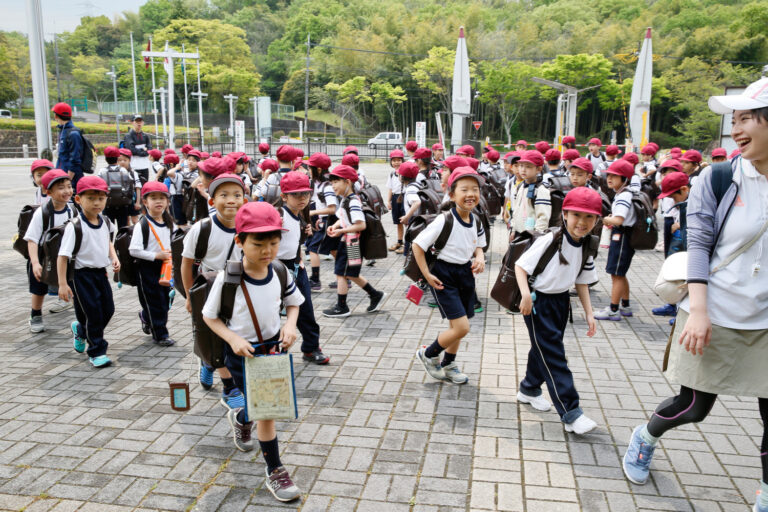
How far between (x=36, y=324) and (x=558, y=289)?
5321 mm

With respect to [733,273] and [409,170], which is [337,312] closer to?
[409,170]

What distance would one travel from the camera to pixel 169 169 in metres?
11.8

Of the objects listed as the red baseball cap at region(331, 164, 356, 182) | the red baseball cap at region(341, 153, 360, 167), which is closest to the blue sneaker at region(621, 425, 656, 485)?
the red baseball cap at region(331, 164, 356, 182)

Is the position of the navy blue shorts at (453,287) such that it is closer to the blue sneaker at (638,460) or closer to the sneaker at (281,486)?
the blue sneaker at (638,460)

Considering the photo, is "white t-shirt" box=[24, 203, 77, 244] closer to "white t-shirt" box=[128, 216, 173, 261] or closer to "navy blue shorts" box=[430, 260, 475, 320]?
"white t-shirt" box=[128, 216, 173, 261]

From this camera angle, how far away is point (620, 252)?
6.67 meters

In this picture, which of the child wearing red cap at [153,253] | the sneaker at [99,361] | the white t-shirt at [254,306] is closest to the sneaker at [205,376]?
the sneaker at [99,361]

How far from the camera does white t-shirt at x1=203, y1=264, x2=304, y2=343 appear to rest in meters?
3.22

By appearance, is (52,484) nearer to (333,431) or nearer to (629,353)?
(333,431)

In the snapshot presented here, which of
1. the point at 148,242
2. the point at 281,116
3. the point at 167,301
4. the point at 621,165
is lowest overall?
the point at 167,301

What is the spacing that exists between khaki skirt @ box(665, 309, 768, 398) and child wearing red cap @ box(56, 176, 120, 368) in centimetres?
461

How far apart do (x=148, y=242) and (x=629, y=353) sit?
464cm

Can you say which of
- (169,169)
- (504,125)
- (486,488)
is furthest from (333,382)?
(504,125)

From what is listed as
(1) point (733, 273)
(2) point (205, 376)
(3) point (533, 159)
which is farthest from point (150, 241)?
(1) point (733, 273)
